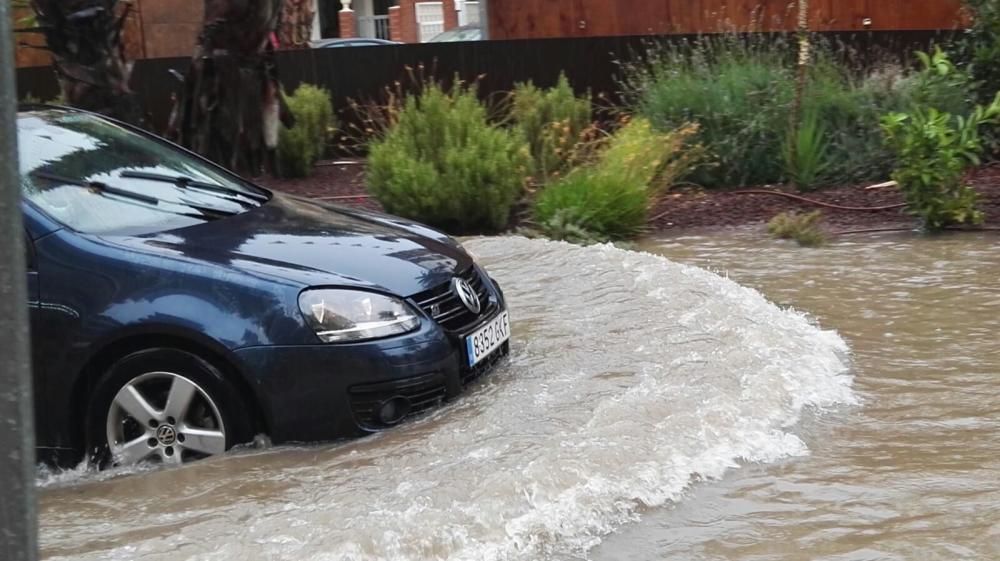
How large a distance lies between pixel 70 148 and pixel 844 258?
5.35 metres

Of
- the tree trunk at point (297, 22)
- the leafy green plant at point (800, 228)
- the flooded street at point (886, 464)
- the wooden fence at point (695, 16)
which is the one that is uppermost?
the tree trunk at point (297, 22)

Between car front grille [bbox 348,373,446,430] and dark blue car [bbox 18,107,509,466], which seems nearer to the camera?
dark blue car [bbox 18,107,509,466]

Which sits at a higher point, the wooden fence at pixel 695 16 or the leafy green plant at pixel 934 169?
the wooden fence at pixel 695 16

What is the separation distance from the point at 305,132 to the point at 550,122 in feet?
8.02

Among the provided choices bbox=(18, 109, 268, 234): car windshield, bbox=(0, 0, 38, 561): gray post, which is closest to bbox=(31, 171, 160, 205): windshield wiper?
bbox=(18, 109, 268, 234): car windshield

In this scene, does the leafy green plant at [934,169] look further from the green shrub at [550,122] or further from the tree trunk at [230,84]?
the tree trunk at [230,84]

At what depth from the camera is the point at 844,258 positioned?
8977mm

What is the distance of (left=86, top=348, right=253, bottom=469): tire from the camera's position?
4.97 meters

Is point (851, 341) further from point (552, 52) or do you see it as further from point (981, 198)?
point (552, 52)

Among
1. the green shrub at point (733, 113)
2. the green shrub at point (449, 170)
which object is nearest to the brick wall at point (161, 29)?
the green shrub at point (449, 170)

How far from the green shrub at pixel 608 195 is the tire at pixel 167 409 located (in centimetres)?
525

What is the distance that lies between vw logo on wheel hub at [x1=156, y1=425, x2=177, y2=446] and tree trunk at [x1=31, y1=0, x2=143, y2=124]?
5694 mm

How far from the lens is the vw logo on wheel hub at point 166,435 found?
16.4ft

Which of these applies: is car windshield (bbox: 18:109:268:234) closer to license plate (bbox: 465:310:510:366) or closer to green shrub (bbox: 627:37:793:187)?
license plate (bbox: 465:310:510:366)
